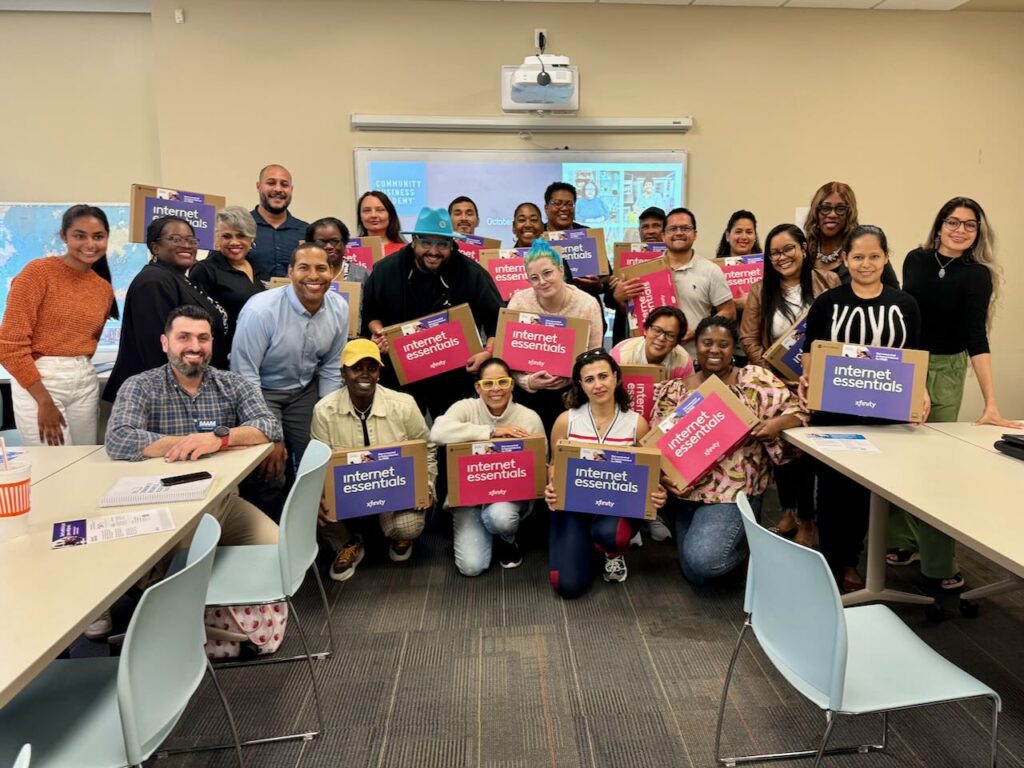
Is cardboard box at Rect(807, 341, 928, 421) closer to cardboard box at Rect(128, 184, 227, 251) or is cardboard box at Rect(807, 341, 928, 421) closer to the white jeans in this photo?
cardboard box at Rect(128, 184, 227, 251)

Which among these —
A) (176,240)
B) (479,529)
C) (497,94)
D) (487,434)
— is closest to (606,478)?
(487,434)

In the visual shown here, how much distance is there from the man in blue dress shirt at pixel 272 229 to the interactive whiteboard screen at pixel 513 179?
1541 mm

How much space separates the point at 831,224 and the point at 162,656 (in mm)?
3278

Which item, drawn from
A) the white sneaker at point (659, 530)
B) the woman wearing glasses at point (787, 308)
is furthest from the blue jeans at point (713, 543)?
the white sneaker at point (659, 530)

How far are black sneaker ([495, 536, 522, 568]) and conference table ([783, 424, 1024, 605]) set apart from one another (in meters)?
1.35

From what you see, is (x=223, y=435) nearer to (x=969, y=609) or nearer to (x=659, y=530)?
(x=659, y=530)

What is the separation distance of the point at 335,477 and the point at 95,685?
54.8 inches

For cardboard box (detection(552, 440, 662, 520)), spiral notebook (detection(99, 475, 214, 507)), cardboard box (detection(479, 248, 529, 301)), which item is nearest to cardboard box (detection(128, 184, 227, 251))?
cardboard box (detection(479, 248, 529, 301))

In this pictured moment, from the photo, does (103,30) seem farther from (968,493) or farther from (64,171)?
(968,493)

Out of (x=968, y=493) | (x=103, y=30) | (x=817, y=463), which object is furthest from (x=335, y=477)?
(x=103, y=30)

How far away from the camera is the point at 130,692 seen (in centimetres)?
132

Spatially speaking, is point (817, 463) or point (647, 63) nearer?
point (817, 463)

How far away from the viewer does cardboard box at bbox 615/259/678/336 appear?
12.0 ft

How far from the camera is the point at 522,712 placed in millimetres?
2244
